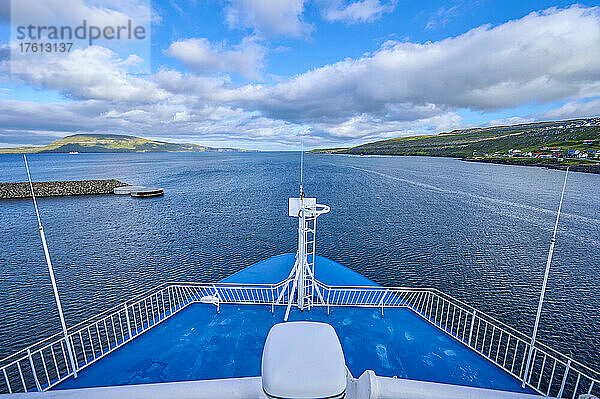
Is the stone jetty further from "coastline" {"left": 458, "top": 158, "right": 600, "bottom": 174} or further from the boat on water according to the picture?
"coastline" {"left": 458, "top": 158, "right": 600, "bottom": 174}

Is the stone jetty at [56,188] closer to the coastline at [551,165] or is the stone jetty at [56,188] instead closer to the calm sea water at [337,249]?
the calm sea water at [337,249]

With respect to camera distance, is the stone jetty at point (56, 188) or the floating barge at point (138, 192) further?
the floating barge at point (138, 192)

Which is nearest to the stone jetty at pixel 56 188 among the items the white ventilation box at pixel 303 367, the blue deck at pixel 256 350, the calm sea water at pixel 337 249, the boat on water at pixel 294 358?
the calm sea water at pixel 337 249

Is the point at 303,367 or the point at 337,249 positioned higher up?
the point at 303,367

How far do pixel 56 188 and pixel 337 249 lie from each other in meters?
65.1

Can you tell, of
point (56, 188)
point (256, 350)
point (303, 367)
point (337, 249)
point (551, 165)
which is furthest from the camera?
point (551, 165)

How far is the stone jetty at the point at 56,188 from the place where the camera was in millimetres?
56250

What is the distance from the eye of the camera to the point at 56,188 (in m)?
59.7

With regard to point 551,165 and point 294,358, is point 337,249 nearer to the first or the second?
point 294,358

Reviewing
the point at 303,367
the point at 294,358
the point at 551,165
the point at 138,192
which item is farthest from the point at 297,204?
the point at 551,165

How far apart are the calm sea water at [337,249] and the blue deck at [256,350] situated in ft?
36.9

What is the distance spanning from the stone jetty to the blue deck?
64.3 meters

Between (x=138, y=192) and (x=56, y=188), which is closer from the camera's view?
(x=138, y=192)

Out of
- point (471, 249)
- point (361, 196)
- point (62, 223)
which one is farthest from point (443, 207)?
point (62, 223)
